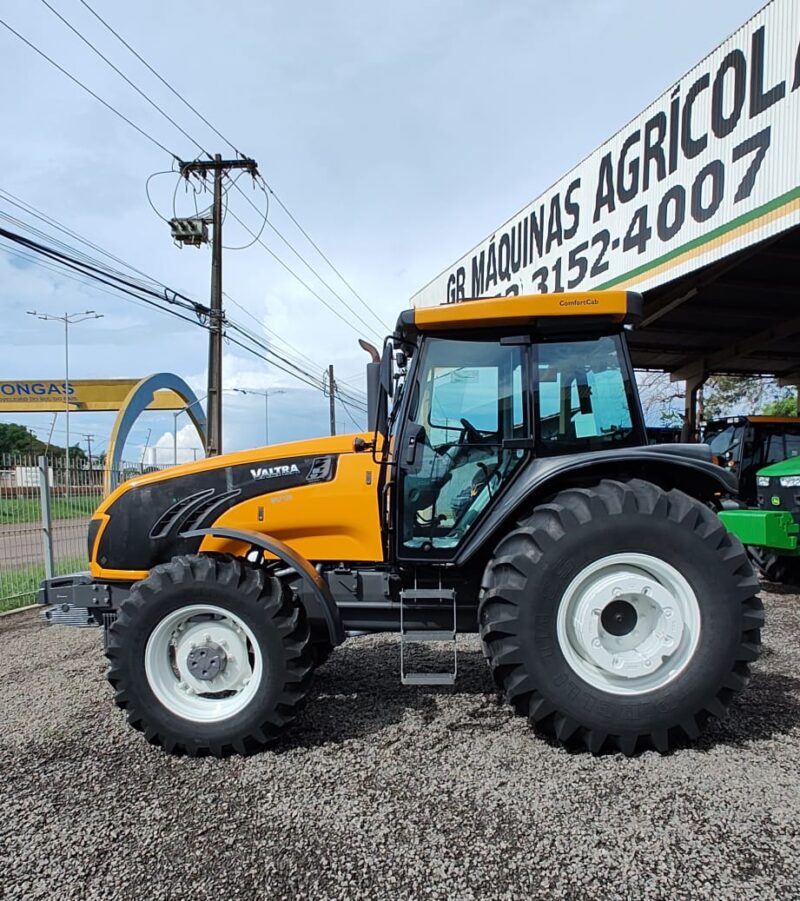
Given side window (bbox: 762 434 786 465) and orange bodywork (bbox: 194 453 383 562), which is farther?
side window (bbox: 762 434 786 465)

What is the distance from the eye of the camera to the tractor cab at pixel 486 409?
329cm

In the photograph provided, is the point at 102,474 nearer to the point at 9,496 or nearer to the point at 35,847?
the point at 9,496

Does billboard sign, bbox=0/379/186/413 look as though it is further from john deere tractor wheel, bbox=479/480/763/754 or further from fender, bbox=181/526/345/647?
john deere tractor wheel, bbox=479/480/763/754

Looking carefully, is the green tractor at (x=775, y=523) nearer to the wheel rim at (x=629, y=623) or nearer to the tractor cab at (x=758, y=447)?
the tractor cab at (x=758, y=447)

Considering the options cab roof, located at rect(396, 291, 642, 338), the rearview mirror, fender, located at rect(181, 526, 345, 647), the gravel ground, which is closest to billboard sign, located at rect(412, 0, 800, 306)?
cab roof, located at rect(396, 291, 642, 338)

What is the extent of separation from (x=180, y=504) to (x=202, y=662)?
0.93m

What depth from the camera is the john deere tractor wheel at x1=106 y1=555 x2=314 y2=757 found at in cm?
301

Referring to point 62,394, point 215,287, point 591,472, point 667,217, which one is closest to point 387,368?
point 591,472

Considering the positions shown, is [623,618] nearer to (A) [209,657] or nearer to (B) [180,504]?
(A) [209,657]

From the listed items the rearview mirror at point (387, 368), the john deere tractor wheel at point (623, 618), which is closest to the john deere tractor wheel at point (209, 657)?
the john deere tractor wheel at point (623, 618)

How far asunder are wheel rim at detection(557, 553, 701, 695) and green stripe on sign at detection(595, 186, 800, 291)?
4.74m

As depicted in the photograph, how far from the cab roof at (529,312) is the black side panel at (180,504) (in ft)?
3.18

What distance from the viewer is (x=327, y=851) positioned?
2.30 meters

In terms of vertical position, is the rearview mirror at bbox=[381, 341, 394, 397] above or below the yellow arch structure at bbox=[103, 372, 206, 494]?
below
